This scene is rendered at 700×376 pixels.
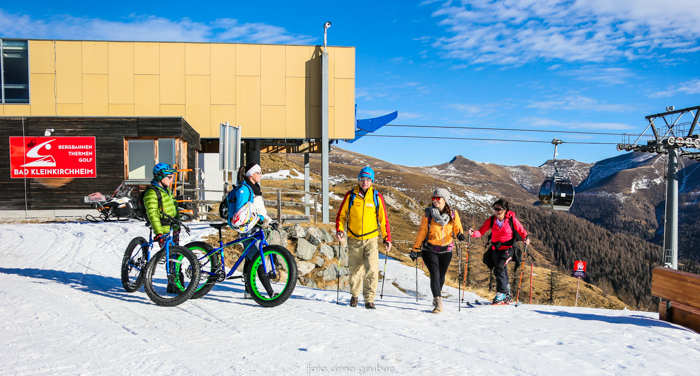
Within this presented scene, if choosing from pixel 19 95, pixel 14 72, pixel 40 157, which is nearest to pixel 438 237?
pixel 40 157

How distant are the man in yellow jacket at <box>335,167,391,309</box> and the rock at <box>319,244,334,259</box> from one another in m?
8.32

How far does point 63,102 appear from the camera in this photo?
19.8 metres

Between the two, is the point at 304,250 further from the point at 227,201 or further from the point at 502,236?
the point at 227,201

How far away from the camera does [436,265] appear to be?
20.8ft

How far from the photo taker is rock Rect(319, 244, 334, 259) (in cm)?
1469

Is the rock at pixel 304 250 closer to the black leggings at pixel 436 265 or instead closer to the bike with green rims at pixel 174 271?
the bike with green rims at pixel 174 271

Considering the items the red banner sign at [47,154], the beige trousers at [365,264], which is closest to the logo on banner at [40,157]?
the red banner sign at [47,154]

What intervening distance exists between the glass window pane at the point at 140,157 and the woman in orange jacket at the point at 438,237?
1445cm

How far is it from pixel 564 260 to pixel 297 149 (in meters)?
146

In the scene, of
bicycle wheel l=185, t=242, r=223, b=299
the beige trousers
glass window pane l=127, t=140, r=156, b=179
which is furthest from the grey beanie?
A: glass window pane l=127, t=140, r=156, b=179

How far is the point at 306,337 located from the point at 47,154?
657 inches

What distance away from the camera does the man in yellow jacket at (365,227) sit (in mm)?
6238

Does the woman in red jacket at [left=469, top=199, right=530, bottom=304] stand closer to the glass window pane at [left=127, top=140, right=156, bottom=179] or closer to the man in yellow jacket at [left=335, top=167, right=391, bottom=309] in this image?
the man in yellow jacket at [left=335, top=167, right=391, bottom=309]

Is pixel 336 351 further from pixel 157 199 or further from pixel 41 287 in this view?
pixel 41 287
